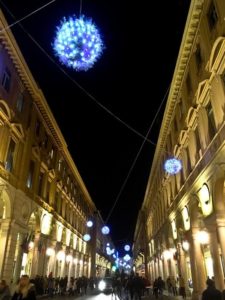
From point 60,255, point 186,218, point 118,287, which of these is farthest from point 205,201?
point 60,255

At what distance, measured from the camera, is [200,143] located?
1878cm

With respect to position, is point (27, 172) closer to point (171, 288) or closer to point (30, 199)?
point (30, 199)

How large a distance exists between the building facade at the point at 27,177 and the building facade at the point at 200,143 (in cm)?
1191

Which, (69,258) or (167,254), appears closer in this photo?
(167,254)

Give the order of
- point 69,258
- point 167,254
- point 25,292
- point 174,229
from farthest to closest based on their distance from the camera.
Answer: point 69,258 < point 167,254 < point 174,229 < point 25,292

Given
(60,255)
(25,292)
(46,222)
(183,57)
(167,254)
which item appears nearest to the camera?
(25,292)

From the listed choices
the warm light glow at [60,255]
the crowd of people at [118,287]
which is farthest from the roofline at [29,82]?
the crowd of people at [118,287]

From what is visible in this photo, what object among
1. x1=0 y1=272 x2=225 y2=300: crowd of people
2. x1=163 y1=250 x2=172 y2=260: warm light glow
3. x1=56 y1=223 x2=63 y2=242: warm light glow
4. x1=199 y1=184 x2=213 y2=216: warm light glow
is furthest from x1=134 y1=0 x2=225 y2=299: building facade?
x1=56 y1=223 x2=63 y2=242: warm light glow

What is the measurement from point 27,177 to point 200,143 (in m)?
14.2

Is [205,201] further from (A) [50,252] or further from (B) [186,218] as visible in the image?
(A) [50,252]

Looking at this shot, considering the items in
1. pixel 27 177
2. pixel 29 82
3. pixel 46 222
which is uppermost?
pixel 29 82

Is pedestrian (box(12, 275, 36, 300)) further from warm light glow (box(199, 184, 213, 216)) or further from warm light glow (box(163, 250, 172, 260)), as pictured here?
warm light glow (box(163, 250, 172, 260))

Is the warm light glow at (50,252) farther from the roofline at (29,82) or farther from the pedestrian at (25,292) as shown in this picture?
the pedestrian at (25,292)

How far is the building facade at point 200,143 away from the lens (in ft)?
50.2
